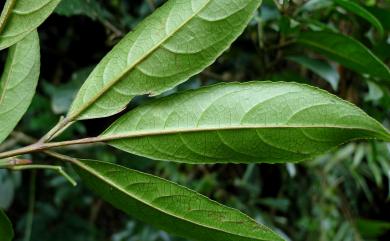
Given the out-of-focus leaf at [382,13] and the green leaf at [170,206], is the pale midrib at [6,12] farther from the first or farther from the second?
the out-of-focus leaf at [382,13]

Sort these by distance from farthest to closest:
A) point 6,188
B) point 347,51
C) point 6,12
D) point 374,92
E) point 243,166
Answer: point 243,166 < point 6,188 < point 374,92 < point 347,51 < point 6,12

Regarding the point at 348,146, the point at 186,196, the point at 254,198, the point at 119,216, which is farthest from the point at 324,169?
the point at 186,196

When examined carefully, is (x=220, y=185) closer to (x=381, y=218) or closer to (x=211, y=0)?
(x=381, y=218)

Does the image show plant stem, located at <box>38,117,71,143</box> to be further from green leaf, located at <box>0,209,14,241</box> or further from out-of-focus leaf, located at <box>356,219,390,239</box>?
out-of-focus leaf, located at <box>356,219,390,239</box>

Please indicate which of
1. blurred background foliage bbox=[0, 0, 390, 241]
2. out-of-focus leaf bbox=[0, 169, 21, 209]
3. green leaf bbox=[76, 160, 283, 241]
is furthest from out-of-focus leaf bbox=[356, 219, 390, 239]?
green leaf bbox=[76, 160, 283, 241]

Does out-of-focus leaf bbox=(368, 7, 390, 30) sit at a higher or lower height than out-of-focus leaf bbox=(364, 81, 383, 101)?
higher

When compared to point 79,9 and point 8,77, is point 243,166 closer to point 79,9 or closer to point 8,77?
point 79,9

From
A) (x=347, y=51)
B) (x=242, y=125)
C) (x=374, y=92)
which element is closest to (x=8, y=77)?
(x=242, y=125)
